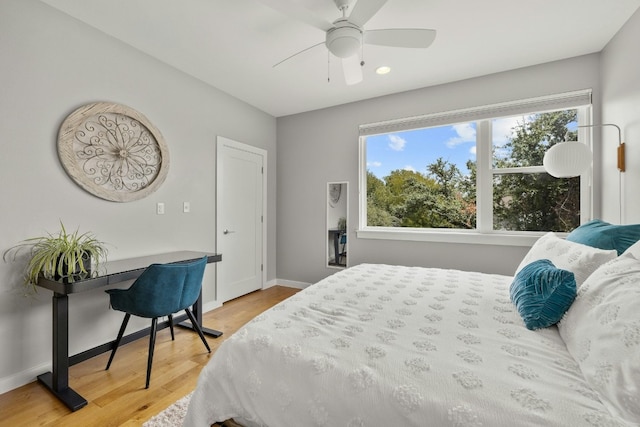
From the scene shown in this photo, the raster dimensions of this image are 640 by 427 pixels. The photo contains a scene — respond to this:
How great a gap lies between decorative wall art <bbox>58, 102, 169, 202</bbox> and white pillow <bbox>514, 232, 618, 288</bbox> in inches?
123

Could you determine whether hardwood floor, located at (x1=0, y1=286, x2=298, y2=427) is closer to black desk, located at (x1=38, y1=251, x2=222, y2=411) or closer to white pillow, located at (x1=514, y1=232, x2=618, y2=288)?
black desk, located at (x1=38, y1=251, x2=222, y2=411)

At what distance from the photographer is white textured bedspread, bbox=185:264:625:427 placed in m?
0.84

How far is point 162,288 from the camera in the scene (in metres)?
2.02

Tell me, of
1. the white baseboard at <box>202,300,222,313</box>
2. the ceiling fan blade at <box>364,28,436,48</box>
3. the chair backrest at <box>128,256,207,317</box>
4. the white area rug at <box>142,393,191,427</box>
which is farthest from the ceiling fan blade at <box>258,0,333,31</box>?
the white baseboard at <box>202,300,222,313</box>

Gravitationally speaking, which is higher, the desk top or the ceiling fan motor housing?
the ceiling fan motor housing

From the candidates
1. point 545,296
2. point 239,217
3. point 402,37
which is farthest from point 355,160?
point 545,296

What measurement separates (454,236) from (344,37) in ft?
7.78

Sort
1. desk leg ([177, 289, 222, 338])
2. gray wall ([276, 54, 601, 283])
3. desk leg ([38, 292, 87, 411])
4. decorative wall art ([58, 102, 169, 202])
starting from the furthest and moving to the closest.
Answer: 1. gray wall ([276, 54, 601, 283])
2. desk leg ([177, 289, 222, 338])
3. decorative wall art ([58, 102, 169, 202])
4. desk leg ([38, 292, 87, 411])

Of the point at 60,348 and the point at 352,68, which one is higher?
the point at 352,68

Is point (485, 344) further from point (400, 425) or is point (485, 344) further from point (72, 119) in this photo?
point (72, 119)

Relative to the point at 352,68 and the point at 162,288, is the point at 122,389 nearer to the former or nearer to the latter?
the point at 162,288

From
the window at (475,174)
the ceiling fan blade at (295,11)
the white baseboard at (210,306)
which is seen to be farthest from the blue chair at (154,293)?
the window at (475,174)

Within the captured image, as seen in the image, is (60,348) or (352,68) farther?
(352,68)

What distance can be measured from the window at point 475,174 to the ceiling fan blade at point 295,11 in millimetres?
1981
